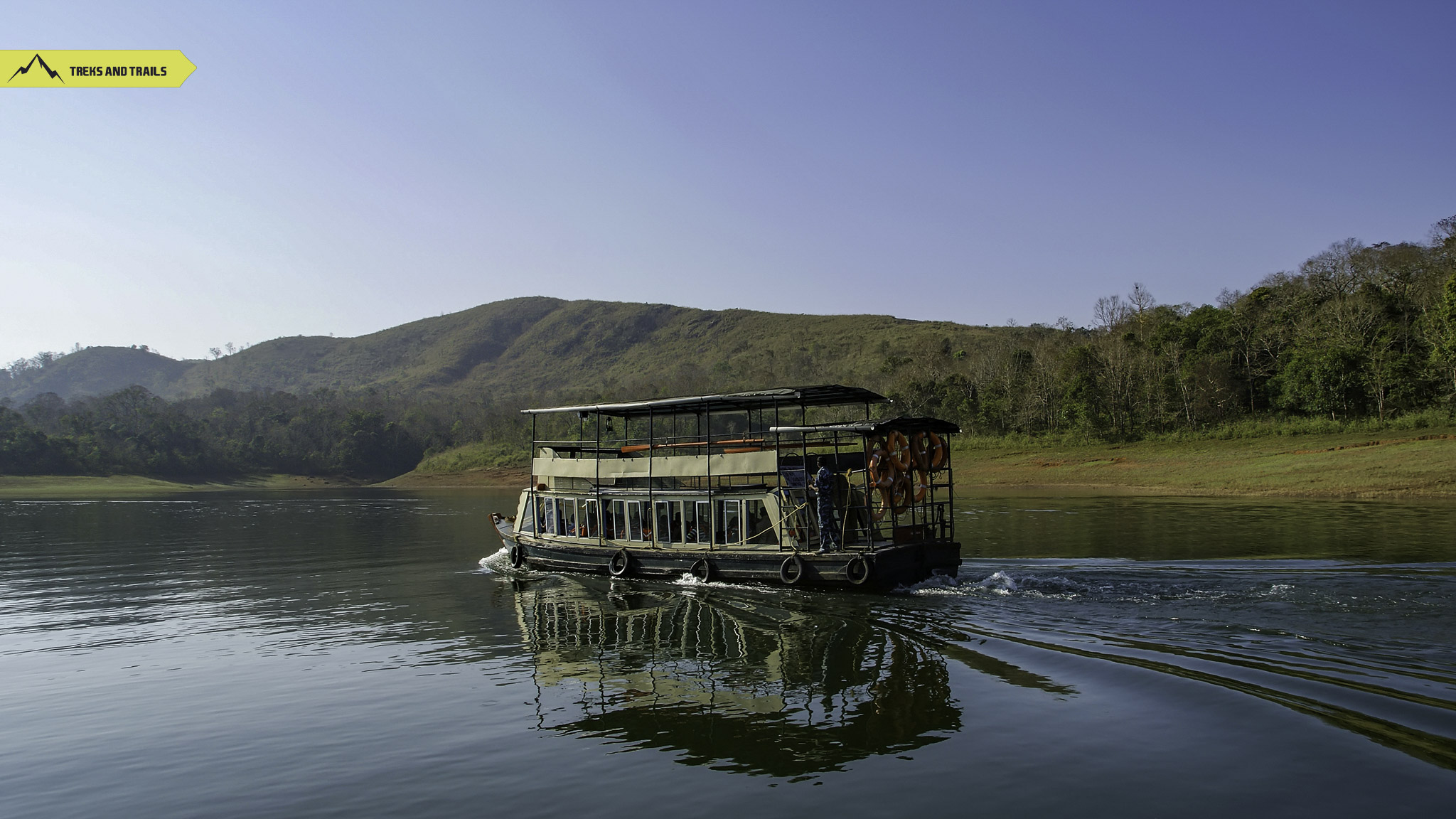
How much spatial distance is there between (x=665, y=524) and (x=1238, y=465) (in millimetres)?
41087

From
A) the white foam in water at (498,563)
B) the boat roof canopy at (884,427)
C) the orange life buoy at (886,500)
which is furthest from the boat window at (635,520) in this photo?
the orange life buoy at (886,500)

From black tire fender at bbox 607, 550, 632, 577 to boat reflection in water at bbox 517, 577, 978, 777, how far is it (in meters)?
4.68

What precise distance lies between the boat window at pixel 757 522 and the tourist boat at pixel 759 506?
0.03 metres

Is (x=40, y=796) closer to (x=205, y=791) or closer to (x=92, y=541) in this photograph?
Result: (x=205, y=791)

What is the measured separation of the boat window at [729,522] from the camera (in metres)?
24.3

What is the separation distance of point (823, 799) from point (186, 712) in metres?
9.90

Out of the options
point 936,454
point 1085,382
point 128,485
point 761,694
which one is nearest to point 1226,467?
point 1085,382

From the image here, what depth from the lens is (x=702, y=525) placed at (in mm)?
25234

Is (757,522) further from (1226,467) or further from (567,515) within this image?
(1226,467)

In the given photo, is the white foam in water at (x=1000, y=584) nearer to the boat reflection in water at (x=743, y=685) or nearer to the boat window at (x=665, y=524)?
the boat reflection in water at (x=743, y=685)

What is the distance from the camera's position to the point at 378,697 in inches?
527

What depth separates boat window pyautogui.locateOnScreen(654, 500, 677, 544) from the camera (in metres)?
25.6

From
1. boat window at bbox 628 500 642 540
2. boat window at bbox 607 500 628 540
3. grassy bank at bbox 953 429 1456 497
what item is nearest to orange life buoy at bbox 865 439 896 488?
boat window at bbox 628 500 642 540

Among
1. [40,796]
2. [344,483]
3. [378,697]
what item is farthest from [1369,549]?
[344,483]
